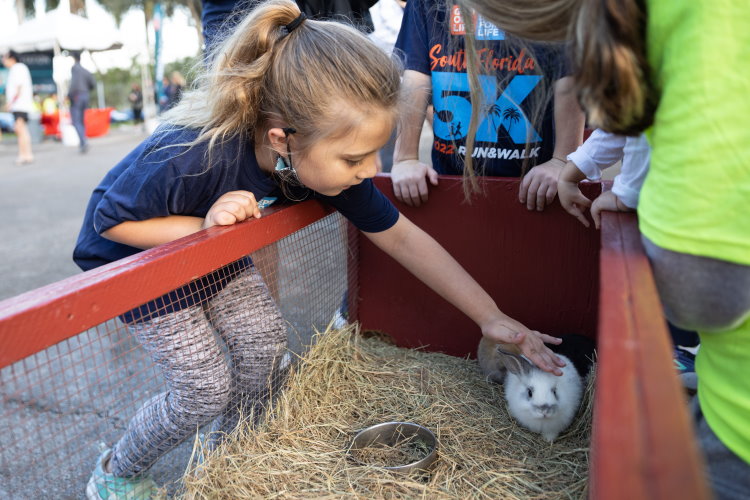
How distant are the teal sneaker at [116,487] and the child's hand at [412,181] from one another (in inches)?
49.3

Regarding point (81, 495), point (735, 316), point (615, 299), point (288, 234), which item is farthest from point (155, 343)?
point (735, 316)

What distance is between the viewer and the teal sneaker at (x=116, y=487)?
5.42ft

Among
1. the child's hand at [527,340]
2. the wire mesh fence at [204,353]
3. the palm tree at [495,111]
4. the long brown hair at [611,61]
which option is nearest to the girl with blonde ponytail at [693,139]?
the long brown hair at [611,61]

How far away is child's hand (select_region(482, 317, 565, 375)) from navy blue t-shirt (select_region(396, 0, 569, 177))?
662 mm

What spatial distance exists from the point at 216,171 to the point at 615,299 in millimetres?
1151

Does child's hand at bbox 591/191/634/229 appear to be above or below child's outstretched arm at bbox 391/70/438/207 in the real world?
above

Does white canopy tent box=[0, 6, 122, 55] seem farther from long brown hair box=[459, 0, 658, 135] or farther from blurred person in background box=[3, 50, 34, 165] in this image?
long brown hair box=[459, 0, 658, 135]

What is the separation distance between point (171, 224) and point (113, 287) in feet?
1.74

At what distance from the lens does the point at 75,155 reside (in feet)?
37.9

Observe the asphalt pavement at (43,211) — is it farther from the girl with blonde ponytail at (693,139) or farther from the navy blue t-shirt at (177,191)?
the girl with blonde ponytail at (693,139)

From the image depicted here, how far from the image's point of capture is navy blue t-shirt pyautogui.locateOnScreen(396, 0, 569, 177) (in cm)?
210

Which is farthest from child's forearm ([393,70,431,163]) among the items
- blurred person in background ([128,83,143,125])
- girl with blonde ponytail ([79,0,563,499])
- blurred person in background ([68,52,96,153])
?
blurred person in background ([128,83,143,125])

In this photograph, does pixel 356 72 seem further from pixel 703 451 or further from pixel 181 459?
pixel 181 459

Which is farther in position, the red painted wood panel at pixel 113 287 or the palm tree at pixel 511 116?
the palm tree at pixel 511 116
